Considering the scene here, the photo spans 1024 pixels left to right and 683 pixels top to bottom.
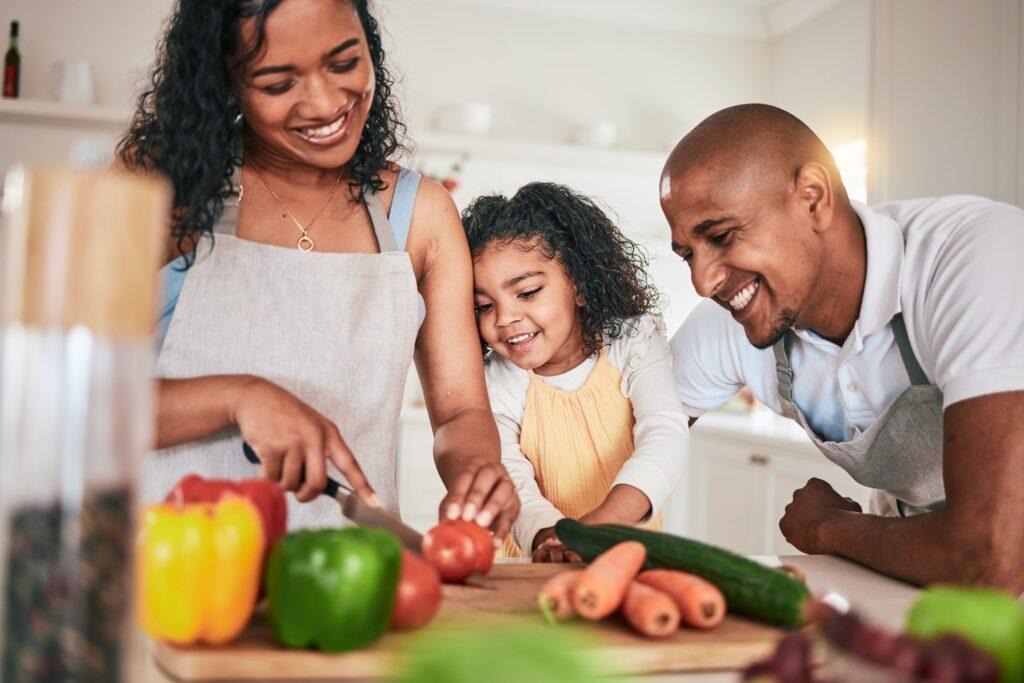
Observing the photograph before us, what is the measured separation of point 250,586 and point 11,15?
15.5 feet

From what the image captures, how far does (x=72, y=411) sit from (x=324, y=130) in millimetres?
940

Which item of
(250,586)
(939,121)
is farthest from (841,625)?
(939,121)

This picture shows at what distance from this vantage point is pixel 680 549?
1.13 meters

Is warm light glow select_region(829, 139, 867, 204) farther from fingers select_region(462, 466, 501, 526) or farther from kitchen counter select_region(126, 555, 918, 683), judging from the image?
fingers select_region(462, 466, 501, 526)

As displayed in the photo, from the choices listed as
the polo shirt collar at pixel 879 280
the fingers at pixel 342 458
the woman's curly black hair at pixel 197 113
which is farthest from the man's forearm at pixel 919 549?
the woman's curly black hair at pixel 197 113

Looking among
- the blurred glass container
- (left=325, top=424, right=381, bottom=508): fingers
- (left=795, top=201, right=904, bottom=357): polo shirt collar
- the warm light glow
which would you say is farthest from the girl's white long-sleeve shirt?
the warm light glow

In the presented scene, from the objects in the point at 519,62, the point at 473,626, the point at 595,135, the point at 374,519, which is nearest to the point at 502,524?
the point at 374,519

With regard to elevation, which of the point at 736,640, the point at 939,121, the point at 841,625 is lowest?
the point at 736,640

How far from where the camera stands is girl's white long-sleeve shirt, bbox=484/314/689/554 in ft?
5.52

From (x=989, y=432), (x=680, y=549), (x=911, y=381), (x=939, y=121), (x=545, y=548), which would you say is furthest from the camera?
(x=939, y=121)

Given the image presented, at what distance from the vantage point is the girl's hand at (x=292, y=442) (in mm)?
1113

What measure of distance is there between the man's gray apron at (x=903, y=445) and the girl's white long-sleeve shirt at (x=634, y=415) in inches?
9.8

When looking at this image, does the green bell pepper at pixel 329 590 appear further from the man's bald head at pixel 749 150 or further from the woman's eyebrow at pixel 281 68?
the man's bald head at pixel 749 150

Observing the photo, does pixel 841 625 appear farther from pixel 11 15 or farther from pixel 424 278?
pixel 11 15
